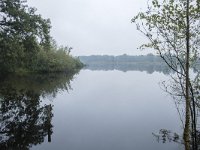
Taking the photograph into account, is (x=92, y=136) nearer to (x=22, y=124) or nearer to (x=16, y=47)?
(x=22, y=124)

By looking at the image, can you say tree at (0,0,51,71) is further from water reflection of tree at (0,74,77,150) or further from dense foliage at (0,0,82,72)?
water reflection of tree at (0,74,77,150)

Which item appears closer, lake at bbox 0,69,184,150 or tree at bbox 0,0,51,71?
lake at bbox 0,69,184,150

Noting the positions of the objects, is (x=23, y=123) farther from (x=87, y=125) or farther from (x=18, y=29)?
(x=18, y=29)

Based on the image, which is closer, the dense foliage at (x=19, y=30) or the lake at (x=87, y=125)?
the lake at (x=87, y=125)

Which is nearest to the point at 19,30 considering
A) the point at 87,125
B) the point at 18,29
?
the point at 18,29

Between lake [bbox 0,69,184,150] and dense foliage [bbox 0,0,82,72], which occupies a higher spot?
dense foliage [bbox 0,0,82,72]

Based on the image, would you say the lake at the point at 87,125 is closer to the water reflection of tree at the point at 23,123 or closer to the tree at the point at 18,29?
the water reflection of tree at the point at 23,123

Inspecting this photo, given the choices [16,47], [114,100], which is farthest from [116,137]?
[16,47]

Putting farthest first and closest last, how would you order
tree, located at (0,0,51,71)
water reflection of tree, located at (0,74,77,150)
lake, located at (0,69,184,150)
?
tree, located at (0,0,51,71) < lake, located at (0,69,184,150) < water reflection of tree, located at (0,74,77,150)

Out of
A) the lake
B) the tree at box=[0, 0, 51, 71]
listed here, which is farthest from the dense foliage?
the lake

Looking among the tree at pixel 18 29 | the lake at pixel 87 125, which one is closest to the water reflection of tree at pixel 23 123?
the lake at pixel 87 125

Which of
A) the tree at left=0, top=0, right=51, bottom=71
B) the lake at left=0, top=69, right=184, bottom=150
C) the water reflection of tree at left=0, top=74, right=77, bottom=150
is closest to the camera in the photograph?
the water reflection of tree at left=0, top=74, right=77, bottom=150

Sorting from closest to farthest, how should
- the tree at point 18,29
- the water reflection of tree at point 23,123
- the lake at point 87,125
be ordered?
the water reflection of tree at point 23,123 → the lake at point 87,125 → the tree at point 18,29

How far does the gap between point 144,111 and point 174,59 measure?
15.9 m
